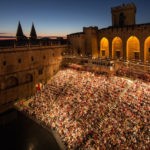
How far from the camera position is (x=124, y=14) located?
3566cm

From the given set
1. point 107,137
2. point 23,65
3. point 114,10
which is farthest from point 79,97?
point 114,10

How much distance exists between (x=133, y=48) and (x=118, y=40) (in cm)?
321

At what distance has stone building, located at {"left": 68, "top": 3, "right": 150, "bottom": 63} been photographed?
2802 centimetres

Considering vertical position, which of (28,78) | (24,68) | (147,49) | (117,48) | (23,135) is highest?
(117,48)

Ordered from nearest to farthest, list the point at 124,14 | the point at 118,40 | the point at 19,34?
the point at 118,40 < the point at 124,14 < the point at 19,34

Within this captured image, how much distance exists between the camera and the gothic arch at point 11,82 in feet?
88.6

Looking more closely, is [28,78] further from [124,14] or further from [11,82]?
[124,14]

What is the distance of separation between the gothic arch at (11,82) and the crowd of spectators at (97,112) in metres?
4.02

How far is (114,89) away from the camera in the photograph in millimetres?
21641

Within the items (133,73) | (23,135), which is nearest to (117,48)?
(133,73)

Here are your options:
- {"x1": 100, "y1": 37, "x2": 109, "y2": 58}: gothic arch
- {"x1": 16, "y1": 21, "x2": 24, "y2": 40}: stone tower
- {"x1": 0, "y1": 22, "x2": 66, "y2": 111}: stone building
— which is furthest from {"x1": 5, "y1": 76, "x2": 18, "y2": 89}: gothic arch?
{"x1": 100, "y1": 37, "x2": 109, "y2": 58}: gothic arch

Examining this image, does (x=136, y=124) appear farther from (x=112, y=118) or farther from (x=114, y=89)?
(x=114, y=89)

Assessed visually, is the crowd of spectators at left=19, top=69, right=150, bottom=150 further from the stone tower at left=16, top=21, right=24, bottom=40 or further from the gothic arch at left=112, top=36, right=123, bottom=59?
the stone tower at left=16, top=21, right=24, bottom=40

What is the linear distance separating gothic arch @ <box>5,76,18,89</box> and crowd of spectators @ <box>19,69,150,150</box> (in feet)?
13.2
